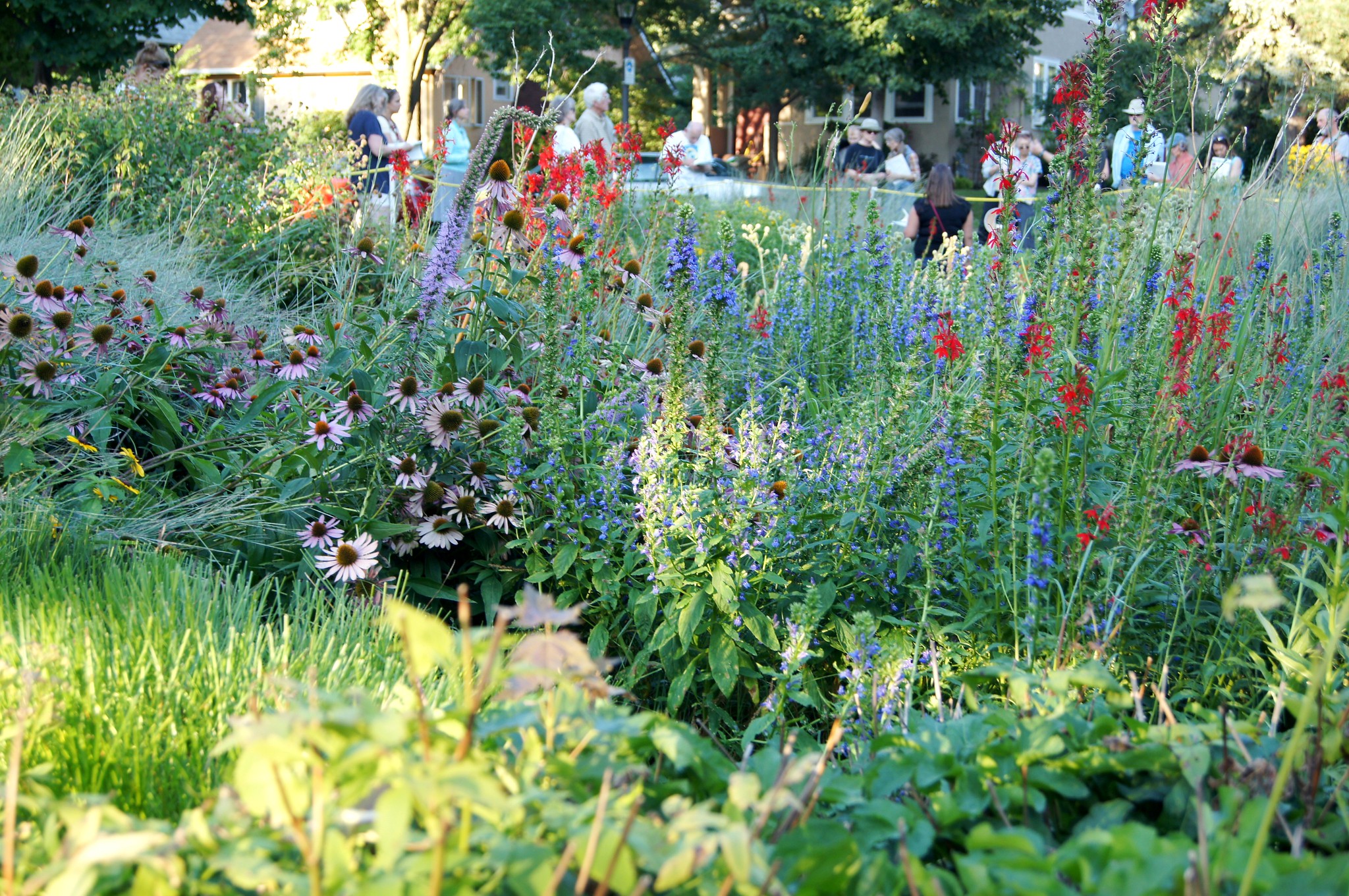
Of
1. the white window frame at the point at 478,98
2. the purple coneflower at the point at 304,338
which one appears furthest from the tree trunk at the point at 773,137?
the purple coneflower at the point at 304,338

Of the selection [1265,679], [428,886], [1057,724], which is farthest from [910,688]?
[428,886]

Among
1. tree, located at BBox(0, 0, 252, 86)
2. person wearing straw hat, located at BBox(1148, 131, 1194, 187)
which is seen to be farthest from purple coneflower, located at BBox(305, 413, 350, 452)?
tree, located at BBox(0, 0, 252, 86)

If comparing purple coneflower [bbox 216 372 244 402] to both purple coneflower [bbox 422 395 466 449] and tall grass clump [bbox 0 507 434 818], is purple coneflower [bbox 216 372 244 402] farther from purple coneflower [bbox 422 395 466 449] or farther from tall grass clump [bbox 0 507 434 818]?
tall grass clump [bbox 0 507 434 818]

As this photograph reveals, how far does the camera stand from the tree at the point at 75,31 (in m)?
16.2

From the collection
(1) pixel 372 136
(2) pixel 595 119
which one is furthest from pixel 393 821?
(2) pixel 595 119

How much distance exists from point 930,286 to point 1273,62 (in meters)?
21.5

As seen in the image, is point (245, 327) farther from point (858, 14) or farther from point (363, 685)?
point (858, 14)

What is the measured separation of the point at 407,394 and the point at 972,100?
3768cm

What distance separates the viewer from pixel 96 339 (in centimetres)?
325

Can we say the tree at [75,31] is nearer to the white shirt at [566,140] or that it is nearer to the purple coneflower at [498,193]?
the white shirt at [566,140]

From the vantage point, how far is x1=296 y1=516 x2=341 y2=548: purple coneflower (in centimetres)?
286

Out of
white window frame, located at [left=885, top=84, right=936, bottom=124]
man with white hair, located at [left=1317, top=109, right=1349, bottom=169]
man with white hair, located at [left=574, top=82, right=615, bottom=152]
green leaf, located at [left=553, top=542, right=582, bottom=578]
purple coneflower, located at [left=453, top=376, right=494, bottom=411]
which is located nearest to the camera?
green leaf, located at [left=553, top=542, right=582, bottom=578]

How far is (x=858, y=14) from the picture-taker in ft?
95.9

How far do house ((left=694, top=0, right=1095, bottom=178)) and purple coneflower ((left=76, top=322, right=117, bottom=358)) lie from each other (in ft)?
107
